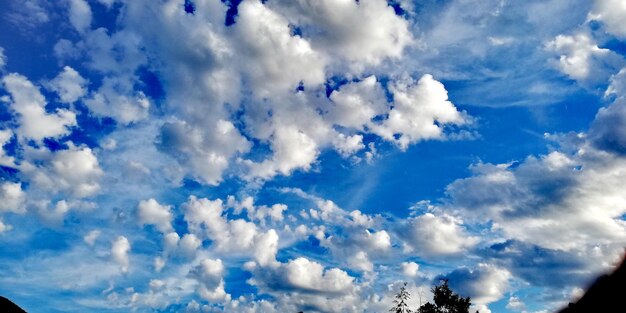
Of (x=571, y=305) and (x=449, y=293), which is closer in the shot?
(x=571, y=305)

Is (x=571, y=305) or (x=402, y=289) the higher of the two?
(x=402, y=289)

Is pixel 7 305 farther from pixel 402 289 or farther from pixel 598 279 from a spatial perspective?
pixel 402 289

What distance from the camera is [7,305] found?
23.8m

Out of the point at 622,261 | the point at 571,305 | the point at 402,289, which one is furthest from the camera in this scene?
the point at 402,289

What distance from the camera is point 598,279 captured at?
6566 mm

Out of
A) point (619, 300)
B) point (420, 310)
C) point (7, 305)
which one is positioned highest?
point (420, 310)

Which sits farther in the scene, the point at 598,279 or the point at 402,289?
the point at 402,289

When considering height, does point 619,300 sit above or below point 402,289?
below

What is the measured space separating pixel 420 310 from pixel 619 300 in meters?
57.9

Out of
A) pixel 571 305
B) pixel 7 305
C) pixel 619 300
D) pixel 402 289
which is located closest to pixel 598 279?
pixel 619 300

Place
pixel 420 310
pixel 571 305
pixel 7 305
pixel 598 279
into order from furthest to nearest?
1. pixel 420 310
2. pixel 7 305
3. pixel 571 305
4. pixel 598 279

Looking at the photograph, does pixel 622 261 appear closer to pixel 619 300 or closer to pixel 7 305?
pixel 619 300

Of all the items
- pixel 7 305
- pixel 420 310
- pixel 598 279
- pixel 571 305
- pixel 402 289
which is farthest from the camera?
pixel 420 310

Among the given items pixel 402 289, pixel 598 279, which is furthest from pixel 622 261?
pixel 402 289
